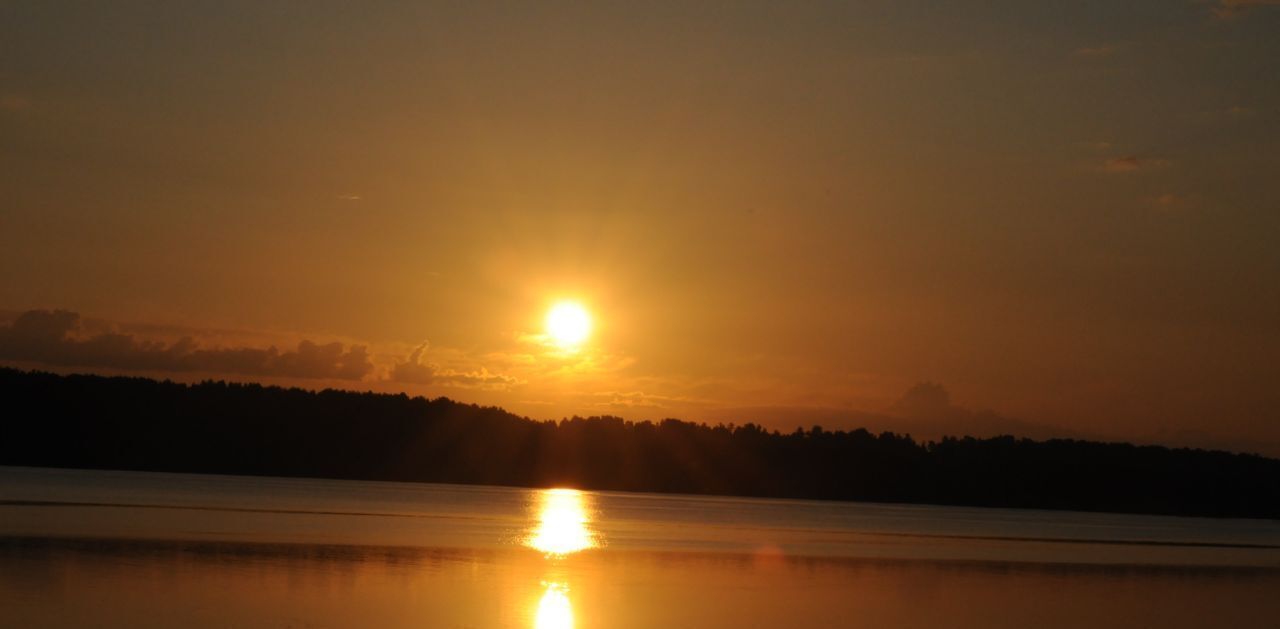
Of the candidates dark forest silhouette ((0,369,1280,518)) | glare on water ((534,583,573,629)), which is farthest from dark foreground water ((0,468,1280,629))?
dark forest silhouette ((0,369,1280,518))

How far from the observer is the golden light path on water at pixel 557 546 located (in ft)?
79.4

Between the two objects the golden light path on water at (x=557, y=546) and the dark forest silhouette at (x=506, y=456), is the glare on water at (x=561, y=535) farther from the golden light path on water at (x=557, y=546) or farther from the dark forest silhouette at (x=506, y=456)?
the dark forest silhouette at (x=506, y=456)

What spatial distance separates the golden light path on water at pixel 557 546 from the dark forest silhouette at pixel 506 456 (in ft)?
198

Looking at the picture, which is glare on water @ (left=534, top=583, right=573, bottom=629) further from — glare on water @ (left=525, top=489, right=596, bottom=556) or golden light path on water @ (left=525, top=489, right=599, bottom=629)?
glare on water @ (left=525, top=489, right=596, bottom=556)

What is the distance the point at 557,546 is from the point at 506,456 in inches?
5451

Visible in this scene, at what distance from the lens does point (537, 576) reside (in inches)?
1261

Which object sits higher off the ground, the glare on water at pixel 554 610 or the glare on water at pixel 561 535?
the glare on water at pixel 561 535

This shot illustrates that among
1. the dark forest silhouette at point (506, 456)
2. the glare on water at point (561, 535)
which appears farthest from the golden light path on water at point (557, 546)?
the dark forest silhouette at point (506, 456)

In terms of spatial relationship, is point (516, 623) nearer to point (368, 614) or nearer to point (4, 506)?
point (368, 614)

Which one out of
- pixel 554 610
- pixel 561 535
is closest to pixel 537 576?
pixel 554 610

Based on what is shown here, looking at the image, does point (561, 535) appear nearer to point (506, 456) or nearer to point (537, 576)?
point (537, 576)

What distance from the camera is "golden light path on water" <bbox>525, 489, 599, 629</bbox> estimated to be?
2420cm

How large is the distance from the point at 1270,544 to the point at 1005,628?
206 feet

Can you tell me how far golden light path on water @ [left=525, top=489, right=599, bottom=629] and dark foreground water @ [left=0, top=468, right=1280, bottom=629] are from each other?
0.42 feet
